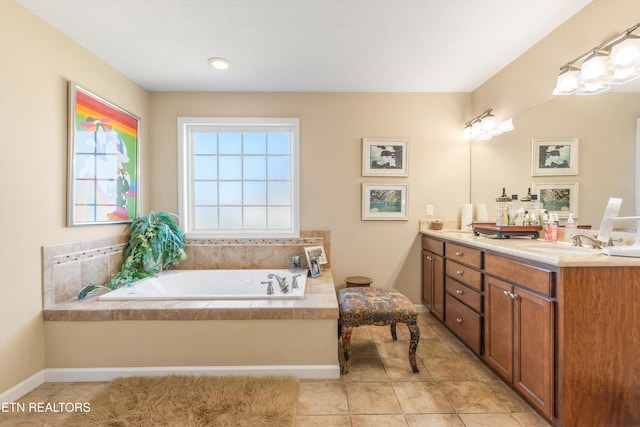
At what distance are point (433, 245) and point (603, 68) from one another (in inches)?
66.4

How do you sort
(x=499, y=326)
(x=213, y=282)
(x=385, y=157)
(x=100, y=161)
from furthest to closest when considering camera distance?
(x=385, y=157) → (x=213, y=282) → (x=100, y=161) → (x=499, y=326)

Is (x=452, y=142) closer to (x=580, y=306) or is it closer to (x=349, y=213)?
(x=349, y=213)

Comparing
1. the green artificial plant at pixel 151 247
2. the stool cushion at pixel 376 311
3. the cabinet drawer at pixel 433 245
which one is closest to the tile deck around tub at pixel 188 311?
the stool cushion at pixel 376 311

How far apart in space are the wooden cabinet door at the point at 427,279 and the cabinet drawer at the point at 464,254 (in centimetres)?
36

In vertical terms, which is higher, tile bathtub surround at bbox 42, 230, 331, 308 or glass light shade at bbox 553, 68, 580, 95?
glass light shade at bbox 553, 68, 580, 95

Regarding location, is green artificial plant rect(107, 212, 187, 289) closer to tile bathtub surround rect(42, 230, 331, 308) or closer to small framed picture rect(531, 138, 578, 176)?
tile bathtub surround rect(42, 230, 331, 308)

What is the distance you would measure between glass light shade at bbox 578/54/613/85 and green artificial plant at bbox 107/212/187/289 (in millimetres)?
3331

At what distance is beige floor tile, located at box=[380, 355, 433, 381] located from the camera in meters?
1.93

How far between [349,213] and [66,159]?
7.79ft

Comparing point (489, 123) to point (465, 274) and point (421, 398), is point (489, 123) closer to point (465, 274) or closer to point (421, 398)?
point (465, 274)

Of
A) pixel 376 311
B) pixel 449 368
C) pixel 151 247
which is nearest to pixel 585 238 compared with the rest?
pixel 449 368

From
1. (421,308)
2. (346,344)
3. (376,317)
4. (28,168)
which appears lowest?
(421,308)

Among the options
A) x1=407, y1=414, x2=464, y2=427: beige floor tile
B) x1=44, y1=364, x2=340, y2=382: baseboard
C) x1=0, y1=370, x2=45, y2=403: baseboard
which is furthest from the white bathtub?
x1=407, y1=414, x2=464, y2=427: beige floor tile

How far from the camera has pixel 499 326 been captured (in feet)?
5.97
